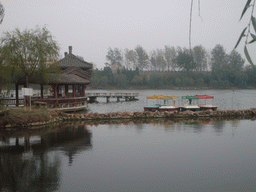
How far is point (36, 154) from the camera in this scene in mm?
11906

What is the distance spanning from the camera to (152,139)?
50.1 feet

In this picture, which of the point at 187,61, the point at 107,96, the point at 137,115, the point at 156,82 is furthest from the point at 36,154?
the point at 156,82

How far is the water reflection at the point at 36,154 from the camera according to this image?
8500 mm

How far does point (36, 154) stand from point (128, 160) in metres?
4.09

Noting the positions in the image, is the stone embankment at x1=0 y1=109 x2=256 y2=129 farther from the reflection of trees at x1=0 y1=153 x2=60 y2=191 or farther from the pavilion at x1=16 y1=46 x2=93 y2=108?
the reflection of trees at x1=0 y1=153 x2=60 y2=191

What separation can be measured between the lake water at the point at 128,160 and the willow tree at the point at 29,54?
8210 millimetres

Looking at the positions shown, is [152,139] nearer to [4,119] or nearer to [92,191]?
[92,191]

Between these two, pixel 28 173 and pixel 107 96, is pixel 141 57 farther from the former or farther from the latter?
pixel 28 173

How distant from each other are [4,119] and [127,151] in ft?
33.0

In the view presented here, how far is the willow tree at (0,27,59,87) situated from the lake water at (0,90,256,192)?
8210 millimetres

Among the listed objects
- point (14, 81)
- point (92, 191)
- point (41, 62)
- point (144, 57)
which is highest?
point (144, 57)

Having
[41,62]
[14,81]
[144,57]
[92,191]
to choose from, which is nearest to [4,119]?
[14,81]

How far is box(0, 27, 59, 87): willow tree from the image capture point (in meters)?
23.0

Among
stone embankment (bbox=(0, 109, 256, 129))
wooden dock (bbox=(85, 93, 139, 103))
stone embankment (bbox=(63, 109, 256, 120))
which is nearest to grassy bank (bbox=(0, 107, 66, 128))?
stone embankment (bbox=(0, 109, 256, 129))
